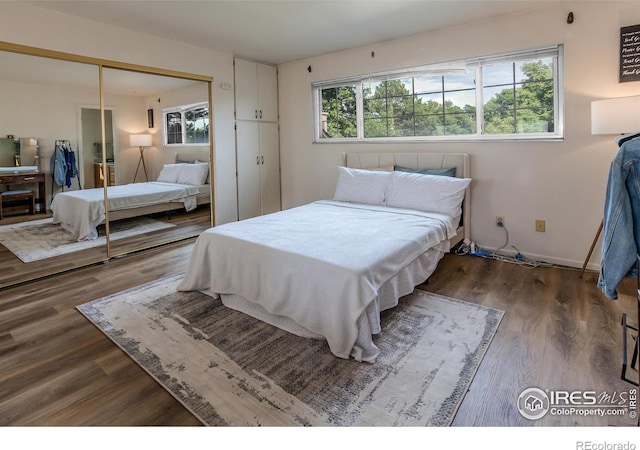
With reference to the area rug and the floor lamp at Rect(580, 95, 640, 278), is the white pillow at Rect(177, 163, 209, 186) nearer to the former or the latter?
the area rug

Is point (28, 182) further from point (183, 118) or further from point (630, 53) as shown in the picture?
point (630, 53)

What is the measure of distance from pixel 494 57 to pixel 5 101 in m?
4.33

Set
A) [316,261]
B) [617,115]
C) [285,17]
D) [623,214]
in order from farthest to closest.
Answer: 1. [285,17]
2. [617,115]
3. [316,261]
4. [623,214]

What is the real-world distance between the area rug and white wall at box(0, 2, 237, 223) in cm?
89

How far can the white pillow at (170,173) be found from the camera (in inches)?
168

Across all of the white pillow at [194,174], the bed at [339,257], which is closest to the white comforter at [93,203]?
the white pillow at [194,174]

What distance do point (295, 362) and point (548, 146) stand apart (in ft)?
9.82

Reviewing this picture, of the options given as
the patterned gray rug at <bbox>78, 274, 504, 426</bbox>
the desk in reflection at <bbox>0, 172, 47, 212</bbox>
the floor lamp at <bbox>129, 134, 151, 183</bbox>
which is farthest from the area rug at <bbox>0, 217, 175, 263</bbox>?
the patterned gray rug at <bbox>78, 274, 504, 426</bbox>

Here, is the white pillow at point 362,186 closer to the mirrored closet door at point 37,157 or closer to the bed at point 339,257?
the bed at point 339,257

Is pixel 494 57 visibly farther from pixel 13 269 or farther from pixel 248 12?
pixel 13 269

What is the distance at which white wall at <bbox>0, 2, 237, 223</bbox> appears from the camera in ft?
9.99

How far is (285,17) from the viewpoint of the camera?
344 cm

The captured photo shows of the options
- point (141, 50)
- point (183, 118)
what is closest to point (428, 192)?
point (183, 118)
